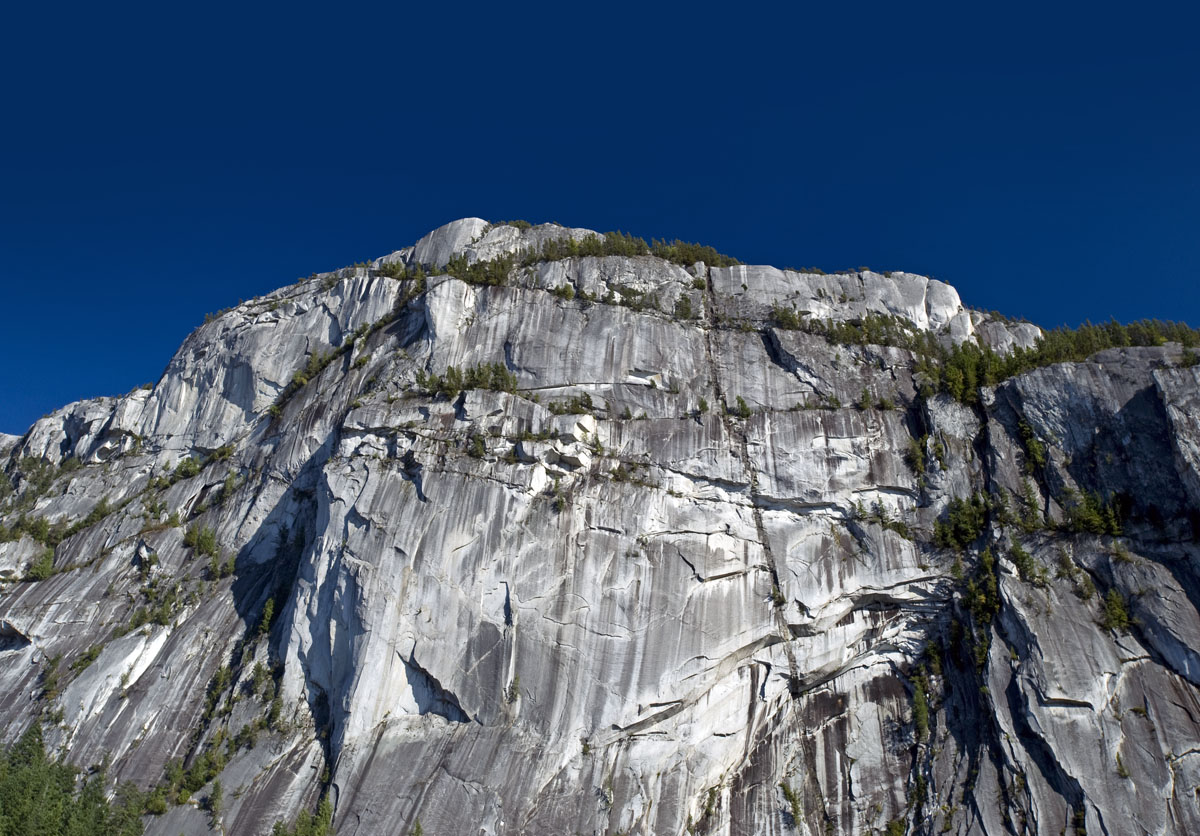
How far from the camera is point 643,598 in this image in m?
31.3

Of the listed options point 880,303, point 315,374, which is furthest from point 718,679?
point 315,374

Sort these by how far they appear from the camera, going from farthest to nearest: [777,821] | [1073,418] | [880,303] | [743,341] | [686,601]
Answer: [880,303], [743,341], [1073,418], [686,601], [777,821]

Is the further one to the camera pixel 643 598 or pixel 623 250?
pixel 623 250

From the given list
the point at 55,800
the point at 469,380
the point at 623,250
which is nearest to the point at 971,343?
the point at 623,250

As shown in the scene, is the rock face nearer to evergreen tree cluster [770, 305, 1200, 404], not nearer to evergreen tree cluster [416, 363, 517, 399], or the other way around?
evergreen tree cluster [416, 363, 517, 399]

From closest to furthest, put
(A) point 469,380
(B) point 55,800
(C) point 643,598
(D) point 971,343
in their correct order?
(B) point 55,800, (C) point 643,598, (A) point 469,380, (D) point 971,343

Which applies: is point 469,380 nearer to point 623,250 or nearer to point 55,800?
point 623,250

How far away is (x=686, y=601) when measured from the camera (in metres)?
31.4

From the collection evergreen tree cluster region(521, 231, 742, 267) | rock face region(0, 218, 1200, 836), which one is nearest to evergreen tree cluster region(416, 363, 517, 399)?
rock face region(0, 218, 1200, 836)

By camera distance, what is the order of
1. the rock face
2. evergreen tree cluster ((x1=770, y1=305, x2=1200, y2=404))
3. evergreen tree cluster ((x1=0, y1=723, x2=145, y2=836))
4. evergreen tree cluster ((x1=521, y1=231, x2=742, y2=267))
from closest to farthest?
evergreen tree cluster ((x1=0, y1=723, x2=145, y2=836)) < the rock face < evergreen tree cluster ((x1=770, y1=305, x2=1200, y2=404)) < evergreen tree cluster ((x1=521, y1=231, x2=742, y2=267))

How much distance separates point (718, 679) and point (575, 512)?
9.53 metres

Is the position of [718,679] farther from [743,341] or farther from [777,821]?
[743,341]

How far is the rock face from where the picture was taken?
27656mm

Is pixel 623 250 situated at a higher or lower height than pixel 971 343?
higher
